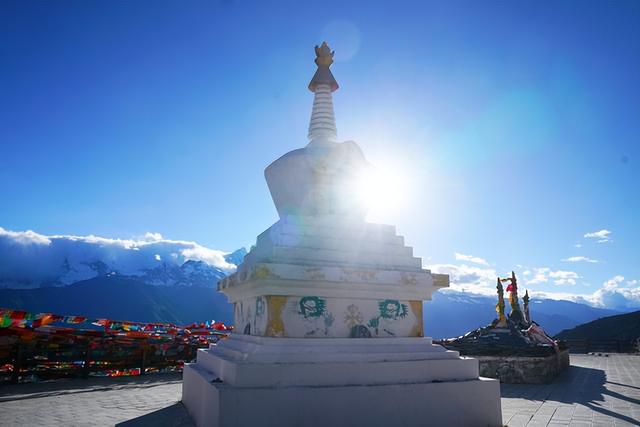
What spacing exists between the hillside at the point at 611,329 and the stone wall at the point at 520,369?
104 ft

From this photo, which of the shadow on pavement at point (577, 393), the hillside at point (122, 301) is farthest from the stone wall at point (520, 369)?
the hillside at point (122, 301)

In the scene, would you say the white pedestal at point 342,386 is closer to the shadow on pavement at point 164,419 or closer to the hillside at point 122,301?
the shadow on pavement at point 164,419

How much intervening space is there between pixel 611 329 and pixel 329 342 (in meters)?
46.4

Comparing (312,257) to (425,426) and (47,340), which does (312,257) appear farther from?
(47,340)

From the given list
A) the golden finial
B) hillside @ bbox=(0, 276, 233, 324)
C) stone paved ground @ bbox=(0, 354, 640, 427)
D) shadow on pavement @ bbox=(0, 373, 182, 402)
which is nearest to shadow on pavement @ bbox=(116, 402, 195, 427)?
stone paved ground @ bbox=(0, 354, 640, 427)

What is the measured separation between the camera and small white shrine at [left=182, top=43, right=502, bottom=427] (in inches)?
177

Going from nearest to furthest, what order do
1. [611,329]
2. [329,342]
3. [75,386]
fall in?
[329,342] → [75,386] → [611,329]

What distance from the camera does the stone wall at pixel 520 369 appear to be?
32.8ft

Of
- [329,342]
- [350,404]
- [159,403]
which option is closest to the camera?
[350,404]

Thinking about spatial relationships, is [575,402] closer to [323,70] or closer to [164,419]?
A: [164,419]

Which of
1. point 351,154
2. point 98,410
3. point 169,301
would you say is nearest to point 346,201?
point 351,154

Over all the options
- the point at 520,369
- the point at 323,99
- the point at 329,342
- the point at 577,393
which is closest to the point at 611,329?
the point at 520,369

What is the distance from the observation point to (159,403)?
713 centimetres

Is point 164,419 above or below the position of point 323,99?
below
